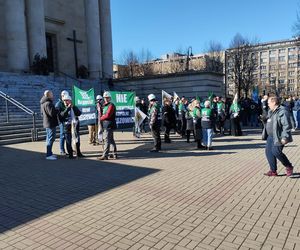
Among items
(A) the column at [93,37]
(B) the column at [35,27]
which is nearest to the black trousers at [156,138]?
(B) the column at [35,27]

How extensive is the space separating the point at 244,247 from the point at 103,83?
27.8m

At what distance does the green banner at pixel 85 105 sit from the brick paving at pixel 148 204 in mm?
2195

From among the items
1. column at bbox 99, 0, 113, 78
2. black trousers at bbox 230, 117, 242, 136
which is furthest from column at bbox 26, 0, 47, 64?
black trousers at bbox 230, 117, 242, 136

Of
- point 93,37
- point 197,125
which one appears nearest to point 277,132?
point 197,125

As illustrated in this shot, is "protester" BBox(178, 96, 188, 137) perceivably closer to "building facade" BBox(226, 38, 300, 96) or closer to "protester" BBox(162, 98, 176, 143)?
"protester" BBox(162, 98, 176, 143)

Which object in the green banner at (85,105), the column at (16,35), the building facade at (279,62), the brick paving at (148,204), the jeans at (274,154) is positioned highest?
the building facade at (279,62)

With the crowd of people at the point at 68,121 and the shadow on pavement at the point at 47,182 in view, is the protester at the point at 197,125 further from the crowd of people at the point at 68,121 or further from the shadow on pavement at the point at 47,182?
the shadow on pavement at the point at 47,182

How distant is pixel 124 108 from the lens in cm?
1270

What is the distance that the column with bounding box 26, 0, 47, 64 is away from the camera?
27703mm

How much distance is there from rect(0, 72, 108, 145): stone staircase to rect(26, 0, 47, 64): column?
3.59 metres

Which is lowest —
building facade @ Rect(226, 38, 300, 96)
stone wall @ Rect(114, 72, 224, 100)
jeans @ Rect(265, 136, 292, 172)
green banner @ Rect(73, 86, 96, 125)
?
jeans @ Rect(265, 136, 292, 172)

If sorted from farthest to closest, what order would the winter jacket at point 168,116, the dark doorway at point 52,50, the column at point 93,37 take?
the column at point 93,37, the dark doorway at point 52,50, the winter jacket at point 168,116

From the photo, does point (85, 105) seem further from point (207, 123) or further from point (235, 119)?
point (235, 119)

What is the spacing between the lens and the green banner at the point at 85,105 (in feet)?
36.8
